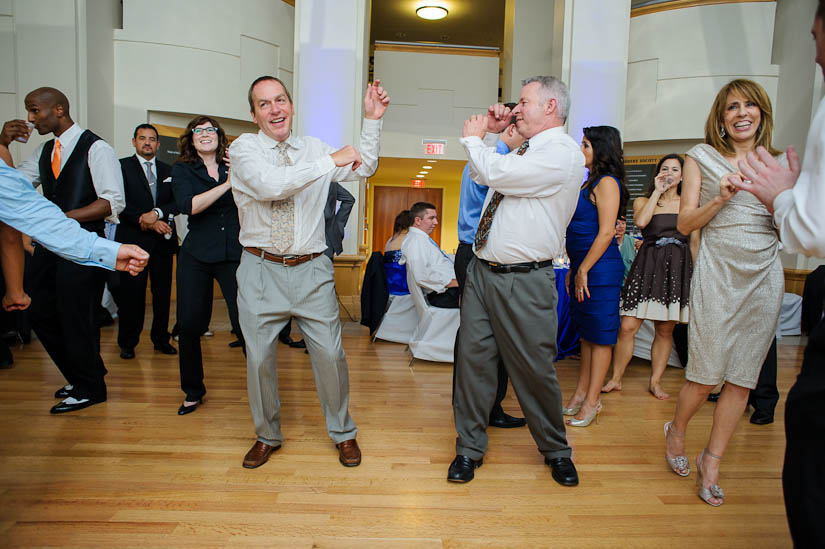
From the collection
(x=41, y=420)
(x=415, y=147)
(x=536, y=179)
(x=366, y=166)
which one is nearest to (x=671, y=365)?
(x=536, y=179)

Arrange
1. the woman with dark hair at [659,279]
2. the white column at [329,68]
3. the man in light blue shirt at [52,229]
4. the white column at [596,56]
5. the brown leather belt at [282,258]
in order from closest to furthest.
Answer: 1. the man in light blue shirt at [52,229]
2. the brown leather belt at [282,258]
3. the woman with dark hair at [659,279]
4. the white column at [329,68]
5. the white column at [596,56]

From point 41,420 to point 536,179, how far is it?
269 cm

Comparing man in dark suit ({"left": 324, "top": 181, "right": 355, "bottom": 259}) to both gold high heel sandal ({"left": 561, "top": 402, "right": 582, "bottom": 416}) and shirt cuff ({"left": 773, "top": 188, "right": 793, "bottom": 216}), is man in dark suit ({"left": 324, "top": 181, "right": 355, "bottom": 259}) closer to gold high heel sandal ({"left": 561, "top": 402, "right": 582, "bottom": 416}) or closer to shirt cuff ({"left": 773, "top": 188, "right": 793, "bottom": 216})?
gold high heel sandal ({"left": 561, "top": 402, "right": 582, "bottom": 416})

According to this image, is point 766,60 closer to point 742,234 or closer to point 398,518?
point 742,234

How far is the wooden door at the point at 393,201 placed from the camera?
1424 centimetres

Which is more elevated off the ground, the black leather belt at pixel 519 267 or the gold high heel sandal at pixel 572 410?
the black leather belt at pixel 519 267

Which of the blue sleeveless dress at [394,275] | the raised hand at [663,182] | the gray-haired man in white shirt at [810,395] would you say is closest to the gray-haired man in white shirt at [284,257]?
the gray-haired man in white shirt at [810,395]

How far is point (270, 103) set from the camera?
2102mm

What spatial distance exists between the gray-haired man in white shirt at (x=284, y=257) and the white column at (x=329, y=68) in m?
3.39

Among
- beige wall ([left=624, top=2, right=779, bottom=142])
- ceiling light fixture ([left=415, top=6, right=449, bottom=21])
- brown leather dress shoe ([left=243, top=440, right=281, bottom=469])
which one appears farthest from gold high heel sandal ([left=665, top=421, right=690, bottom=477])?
ceiling light fixture ([left=415, top=6, right=449, bottom=21])

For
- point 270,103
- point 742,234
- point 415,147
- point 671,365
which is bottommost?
point 671,365

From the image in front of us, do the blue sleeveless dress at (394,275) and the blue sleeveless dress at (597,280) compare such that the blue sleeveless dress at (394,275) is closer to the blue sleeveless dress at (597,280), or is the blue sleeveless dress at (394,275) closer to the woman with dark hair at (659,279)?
the woman with dark hair at (659,279)

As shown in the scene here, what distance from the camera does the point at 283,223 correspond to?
211 centimetres

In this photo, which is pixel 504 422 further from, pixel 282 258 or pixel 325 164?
pixel 325 164
